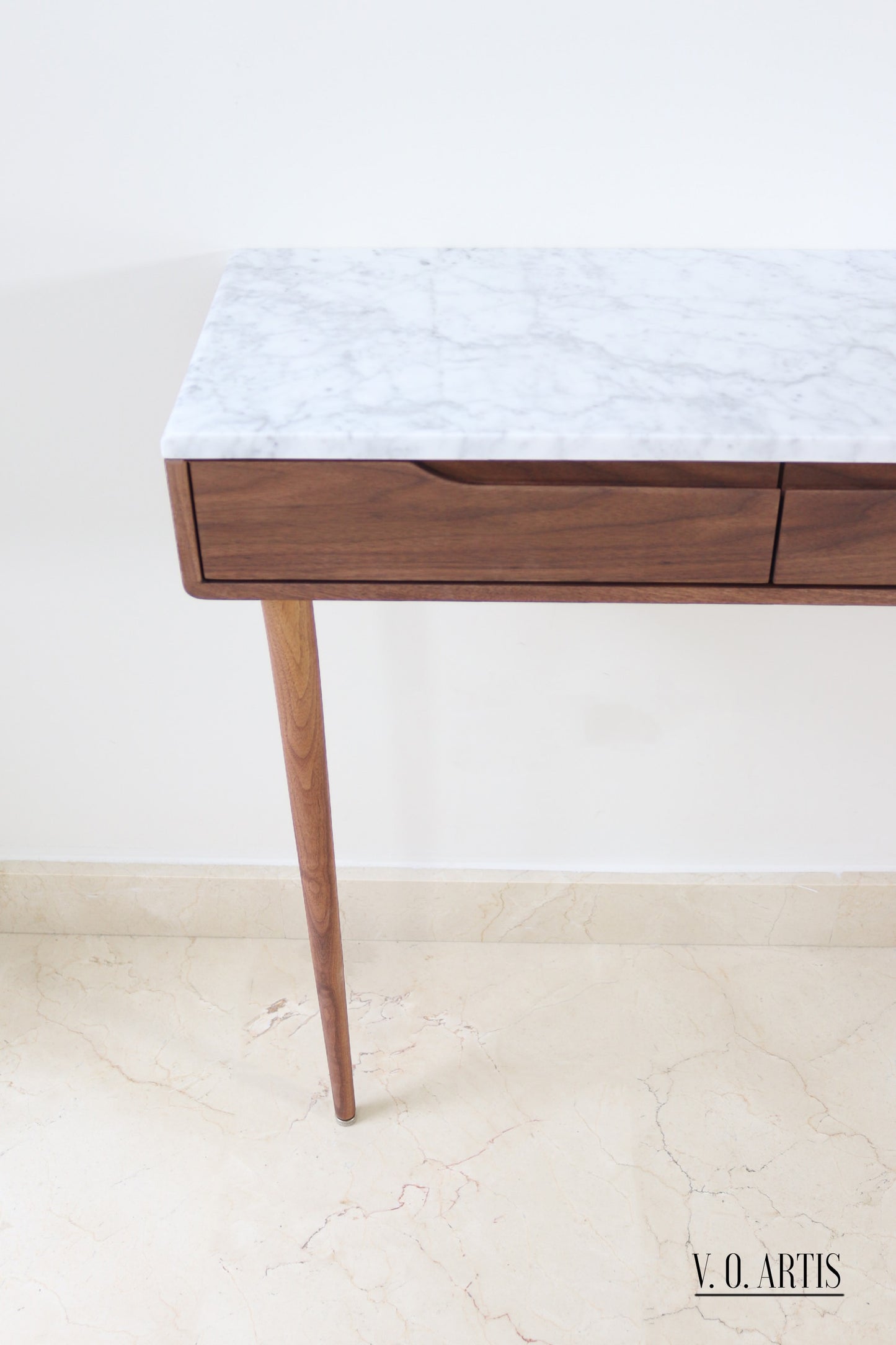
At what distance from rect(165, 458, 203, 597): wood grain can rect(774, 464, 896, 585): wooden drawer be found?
1.22ft

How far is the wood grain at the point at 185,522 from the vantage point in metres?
0.70

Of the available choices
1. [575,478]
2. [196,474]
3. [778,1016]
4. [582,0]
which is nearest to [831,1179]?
[778,1016]

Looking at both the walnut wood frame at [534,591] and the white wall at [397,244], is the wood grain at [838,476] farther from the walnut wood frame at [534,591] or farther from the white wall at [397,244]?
the white wall at [397,244]

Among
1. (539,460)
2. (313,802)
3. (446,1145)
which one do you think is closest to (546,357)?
(539,460)

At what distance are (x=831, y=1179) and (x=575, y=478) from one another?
0.81 metres

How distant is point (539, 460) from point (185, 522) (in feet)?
0.74

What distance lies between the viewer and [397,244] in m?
0.95

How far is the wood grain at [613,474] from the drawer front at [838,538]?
0.03 metres

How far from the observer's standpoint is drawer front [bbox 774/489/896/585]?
2.31 feet

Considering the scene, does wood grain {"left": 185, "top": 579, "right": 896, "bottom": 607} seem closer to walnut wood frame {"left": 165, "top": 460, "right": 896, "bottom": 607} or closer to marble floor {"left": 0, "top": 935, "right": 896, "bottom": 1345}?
walnut wood frame {"left": 165, "top": 460, "right": 896, "bottom": 607}

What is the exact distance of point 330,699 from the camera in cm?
120

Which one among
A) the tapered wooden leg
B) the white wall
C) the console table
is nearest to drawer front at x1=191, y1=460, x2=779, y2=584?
the console table

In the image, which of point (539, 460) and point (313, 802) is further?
point (313, 802)

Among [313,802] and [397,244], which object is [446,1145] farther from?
[397,244]
